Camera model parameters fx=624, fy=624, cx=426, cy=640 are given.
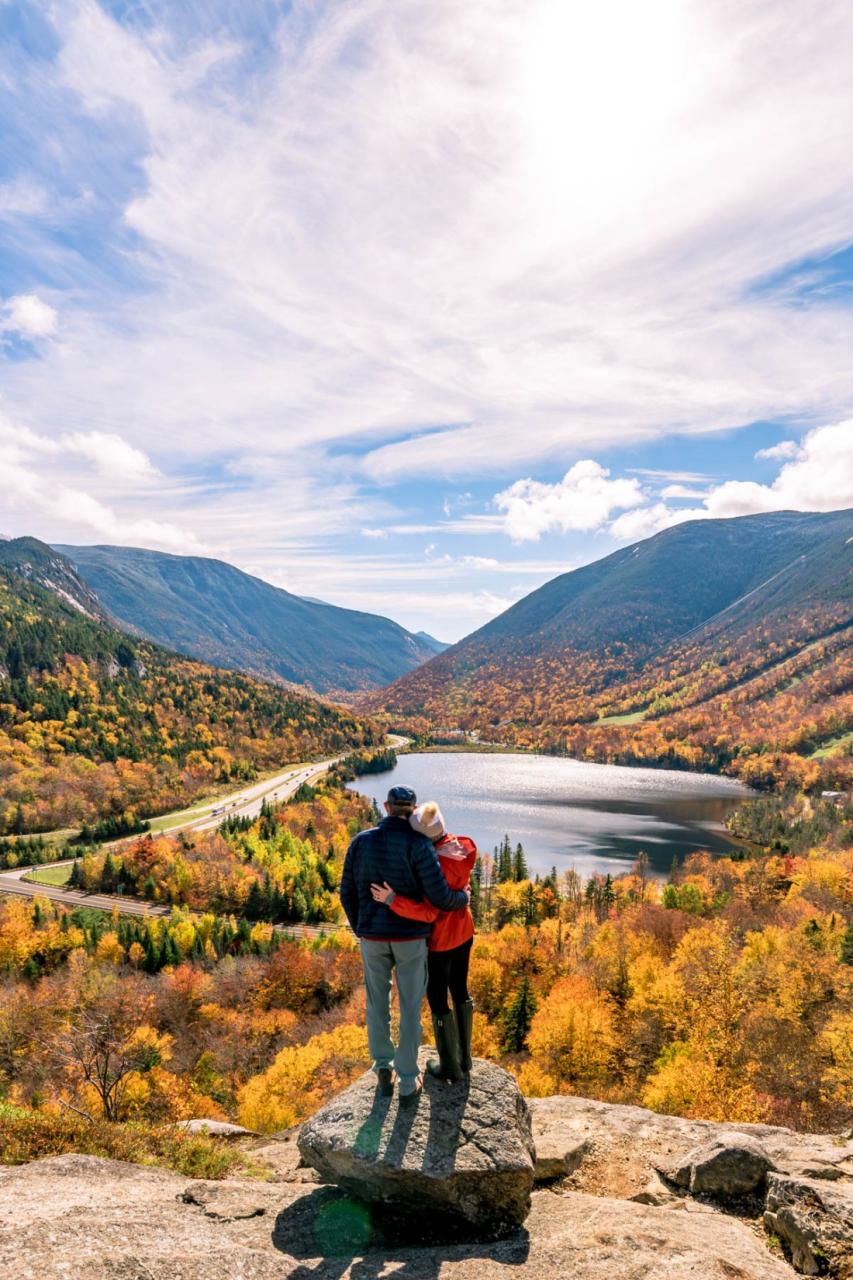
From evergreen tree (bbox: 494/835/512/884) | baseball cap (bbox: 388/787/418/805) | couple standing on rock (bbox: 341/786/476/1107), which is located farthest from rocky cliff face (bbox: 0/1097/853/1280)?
evergreen tree (bbox: 494/835/512/884)

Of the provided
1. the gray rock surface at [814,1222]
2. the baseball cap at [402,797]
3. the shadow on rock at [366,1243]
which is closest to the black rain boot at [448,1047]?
the shadow on rock at [366,1243]

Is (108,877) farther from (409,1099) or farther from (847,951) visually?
(409,1099)

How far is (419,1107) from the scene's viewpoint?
798 centimetres

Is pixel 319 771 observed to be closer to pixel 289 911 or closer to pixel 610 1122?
pixel 289 911

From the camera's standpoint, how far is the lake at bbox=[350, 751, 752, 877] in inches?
4537

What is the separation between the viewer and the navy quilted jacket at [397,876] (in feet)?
24.6

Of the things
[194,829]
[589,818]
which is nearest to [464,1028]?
[194,829]

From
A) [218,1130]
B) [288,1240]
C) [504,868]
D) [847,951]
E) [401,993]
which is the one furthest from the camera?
[504,868]

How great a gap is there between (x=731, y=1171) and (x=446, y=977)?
5.05m

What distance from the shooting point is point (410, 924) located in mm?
A: 7672

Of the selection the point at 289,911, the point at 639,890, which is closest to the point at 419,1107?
the point at 289,911

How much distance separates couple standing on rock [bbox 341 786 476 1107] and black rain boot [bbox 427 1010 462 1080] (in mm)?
13

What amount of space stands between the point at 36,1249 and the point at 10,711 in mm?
186205

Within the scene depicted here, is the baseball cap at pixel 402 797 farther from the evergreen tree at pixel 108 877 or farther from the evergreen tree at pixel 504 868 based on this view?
the evergreen tree at pixel 108 877
